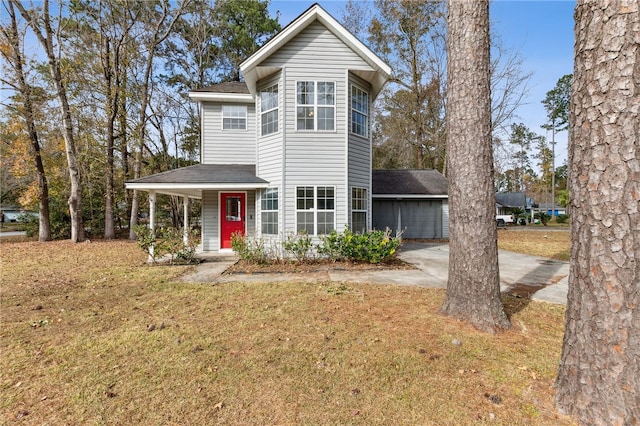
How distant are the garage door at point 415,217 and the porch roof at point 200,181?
855cm

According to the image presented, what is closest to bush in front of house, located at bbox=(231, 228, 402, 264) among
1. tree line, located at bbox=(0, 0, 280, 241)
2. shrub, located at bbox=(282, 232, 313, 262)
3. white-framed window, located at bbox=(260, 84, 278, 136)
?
shrub, located at bbox=(282, 232, 313, 262)

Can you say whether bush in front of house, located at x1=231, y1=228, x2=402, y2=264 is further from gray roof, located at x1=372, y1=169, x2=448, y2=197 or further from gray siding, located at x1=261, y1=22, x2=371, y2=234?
gray roof, located at x1=372, y1=169, x2=448, y2=197

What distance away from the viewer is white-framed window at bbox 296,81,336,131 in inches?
380

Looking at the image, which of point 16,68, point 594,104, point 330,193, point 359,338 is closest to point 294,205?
point 330,193

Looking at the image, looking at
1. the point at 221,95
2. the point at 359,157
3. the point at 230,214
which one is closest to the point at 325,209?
the point at 359,157

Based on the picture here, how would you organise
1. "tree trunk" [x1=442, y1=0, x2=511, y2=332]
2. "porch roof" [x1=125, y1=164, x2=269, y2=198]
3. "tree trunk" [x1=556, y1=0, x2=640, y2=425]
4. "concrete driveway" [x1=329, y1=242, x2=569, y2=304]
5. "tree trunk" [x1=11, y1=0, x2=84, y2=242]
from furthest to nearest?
"tree trunk" [x1=11, y1=0, x2=84, y2=242], "porch roof" [x1=125, y1=164, x2=269, y2=198], "concrete driveway" [x1=329, y1=242, x2=569, y2=304], "tree trunk" [x1=442, y1=0, x2=511, y2=332], "tree trunk" [x1=556, y1=0, x2=640, y2=425]

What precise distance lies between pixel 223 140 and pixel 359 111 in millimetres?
5543

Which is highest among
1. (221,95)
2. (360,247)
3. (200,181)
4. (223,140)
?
(221,95)

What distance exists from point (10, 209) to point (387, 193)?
4697 cm

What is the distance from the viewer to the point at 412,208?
16.9 m

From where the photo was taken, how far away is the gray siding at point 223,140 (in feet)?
39.8

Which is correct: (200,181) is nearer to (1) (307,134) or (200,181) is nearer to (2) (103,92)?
(1) (307,134)

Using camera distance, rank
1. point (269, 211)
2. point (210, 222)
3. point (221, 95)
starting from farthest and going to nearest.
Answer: point (221, 95)
point (210, 222)
point (269, 211)

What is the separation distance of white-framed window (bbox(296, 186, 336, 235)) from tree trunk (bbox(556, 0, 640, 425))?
24.4 feet
